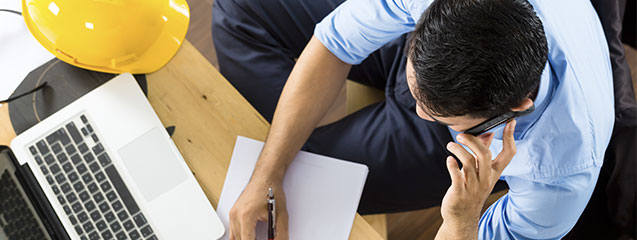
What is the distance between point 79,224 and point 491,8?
32.2 inches

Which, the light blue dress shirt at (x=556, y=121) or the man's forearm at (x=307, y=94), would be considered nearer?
the light blue dress shirt at (x=556, y=121)

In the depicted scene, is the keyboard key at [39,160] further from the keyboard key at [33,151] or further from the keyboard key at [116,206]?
the keyboard key at [116,206]

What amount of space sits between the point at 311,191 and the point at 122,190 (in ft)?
1.19

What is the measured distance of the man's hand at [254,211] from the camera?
974 millimetres

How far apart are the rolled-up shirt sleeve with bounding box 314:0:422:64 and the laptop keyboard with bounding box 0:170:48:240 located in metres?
0.64

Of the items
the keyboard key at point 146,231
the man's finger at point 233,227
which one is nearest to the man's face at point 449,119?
the man's finger at point 233,227

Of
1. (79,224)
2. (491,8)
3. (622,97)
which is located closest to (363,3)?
(491,8)

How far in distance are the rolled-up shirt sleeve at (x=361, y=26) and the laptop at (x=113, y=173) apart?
394 millimetres

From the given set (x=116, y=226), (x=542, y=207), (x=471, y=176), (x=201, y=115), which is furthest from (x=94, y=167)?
(x=542, y=207)

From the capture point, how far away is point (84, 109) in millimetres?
1001

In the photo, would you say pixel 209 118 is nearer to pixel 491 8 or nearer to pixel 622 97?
pixel 491 8

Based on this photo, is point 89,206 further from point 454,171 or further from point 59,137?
point 454,171

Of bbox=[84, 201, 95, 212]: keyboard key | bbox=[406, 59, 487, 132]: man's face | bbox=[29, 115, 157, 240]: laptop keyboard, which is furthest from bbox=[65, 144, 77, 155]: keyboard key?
bbox=[406, 59, 487, 132]: man's face

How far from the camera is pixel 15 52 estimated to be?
1037mm
